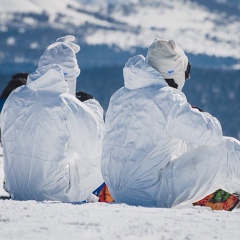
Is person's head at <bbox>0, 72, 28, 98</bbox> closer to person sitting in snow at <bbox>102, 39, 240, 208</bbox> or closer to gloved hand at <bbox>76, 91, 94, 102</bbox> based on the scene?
gloved hand at <bbox>76, 91, 94, 102</bbox>

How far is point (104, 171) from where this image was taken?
239 inches

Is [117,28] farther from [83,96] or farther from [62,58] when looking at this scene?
[62,58]

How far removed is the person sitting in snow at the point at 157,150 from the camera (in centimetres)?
577

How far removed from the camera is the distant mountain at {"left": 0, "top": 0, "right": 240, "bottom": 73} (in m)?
82.9

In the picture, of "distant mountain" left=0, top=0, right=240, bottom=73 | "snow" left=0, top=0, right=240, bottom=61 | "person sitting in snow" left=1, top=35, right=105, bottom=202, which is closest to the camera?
"person sitting in snow" left=1, top=35, right=105, bottom=202

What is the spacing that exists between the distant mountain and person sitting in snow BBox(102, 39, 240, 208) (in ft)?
212

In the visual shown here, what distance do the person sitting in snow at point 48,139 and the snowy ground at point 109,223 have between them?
0.95 m

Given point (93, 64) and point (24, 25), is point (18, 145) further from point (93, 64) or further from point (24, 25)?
point (24, 25)

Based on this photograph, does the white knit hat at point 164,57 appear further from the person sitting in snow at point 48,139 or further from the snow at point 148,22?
the snow at point 148,22

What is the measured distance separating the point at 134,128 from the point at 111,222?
1.40 m

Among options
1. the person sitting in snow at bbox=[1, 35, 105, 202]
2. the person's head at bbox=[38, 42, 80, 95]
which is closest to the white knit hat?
the person sitting in snow at bbox=[1, 35, 105, 202]

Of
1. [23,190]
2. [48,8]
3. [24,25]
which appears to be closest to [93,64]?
[24,25]

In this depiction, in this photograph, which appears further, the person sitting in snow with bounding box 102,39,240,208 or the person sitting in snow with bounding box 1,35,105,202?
the person sitting in snow with bounding box 1,35,105,202

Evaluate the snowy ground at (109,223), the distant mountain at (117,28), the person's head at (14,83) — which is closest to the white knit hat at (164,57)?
the snowy ground at (109,223)
